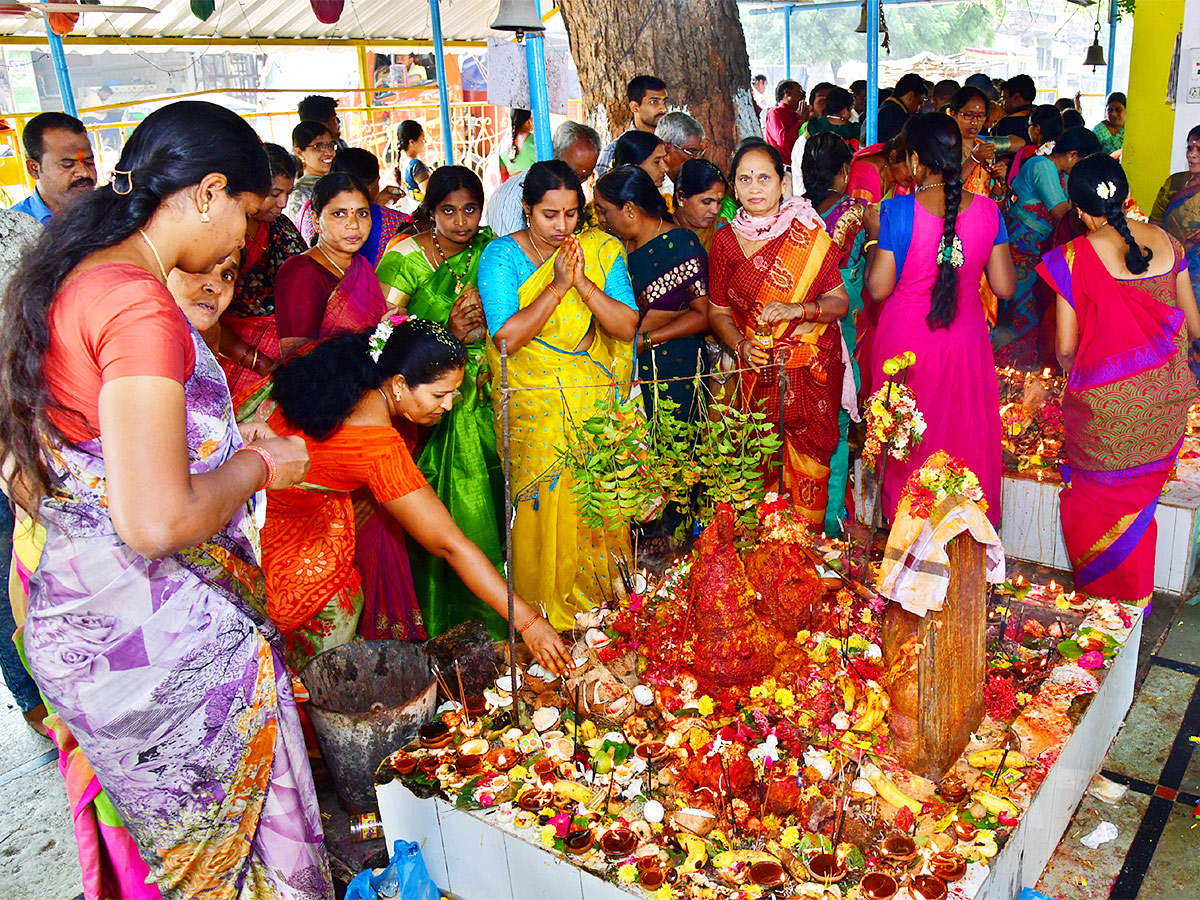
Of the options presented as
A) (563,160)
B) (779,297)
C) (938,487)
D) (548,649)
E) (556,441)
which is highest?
(563,160)

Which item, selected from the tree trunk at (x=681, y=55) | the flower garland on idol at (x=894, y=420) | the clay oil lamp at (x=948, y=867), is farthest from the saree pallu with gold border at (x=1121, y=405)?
the tree trunk at (x=681, y=55)

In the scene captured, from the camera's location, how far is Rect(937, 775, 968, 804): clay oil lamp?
2.20m

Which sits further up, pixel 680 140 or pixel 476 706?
pixel 680 140

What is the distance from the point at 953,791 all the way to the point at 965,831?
0.13 meters

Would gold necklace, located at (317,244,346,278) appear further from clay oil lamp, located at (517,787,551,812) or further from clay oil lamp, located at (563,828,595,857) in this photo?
clay oil lamp, located at (563,828,595,857)

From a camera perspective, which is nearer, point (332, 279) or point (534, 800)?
point (534, 800)

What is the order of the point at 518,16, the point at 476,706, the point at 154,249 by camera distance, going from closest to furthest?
the point at 154,249, the point at 476,706, the point at 518,16

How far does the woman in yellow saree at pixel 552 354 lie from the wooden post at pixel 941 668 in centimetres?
125

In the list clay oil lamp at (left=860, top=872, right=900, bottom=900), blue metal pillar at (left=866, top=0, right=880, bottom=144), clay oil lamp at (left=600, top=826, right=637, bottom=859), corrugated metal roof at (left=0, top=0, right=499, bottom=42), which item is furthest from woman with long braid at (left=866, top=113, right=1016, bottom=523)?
corrugated metal roof at (left=0, top=0, right=499, bottom=42)

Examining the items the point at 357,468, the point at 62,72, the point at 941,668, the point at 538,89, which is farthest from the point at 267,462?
the point at 62,72

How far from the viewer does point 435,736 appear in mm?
2547

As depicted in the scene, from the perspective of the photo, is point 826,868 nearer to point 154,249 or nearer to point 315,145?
point 154,249

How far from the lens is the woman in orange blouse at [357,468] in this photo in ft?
8.86

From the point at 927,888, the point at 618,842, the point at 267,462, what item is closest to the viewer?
the point at 267,462
